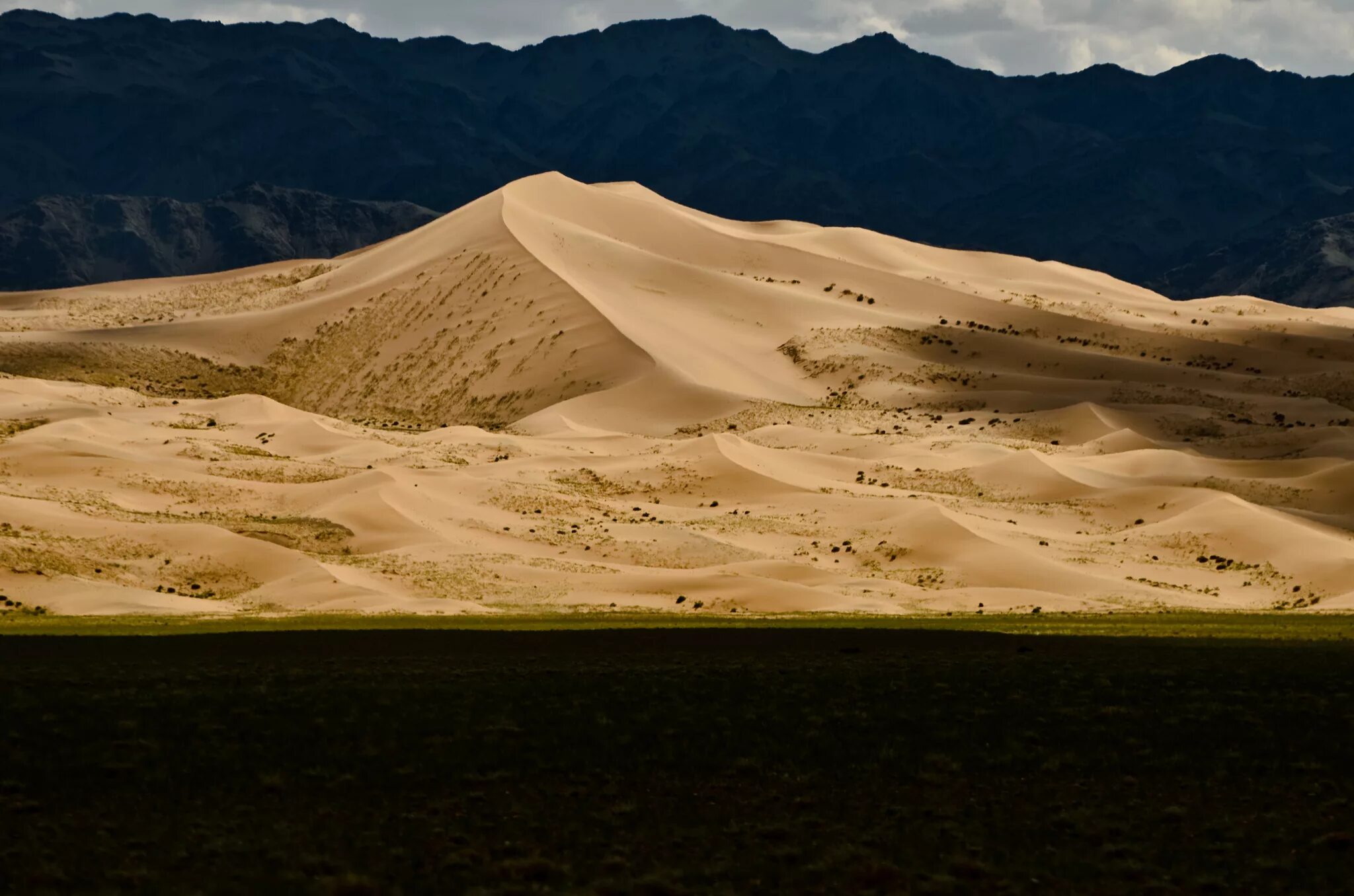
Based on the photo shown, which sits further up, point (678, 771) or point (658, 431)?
point (658, 431)

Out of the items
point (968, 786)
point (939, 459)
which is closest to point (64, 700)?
point (968, 786)

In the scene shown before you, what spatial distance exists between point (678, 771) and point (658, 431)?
64128 millimetres

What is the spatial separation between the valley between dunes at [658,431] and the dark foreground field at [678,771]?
16.0m

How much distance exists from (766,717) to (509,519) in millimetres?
33776

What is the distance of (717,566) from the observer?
45219 millimetres

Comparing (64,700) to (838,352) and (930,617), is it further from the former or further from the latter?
(838,352)

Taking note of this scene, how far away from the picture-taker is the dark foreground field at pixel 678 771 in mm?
12477

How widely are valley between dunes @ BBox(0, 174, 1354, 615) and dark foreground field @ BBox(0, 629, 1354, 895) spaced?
16.0 metres

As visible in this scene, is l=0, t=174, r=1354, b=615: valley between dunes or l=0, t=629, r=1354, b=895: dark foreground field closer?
l=0, t=629, r=1354, b=895: dark foreground field

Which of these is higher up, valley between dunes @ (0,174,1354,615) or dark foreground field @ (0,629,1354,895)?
valley between dunes @ (0,174,1354,615)

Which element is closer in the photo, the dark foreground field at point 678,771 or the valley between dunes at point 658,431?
the dark foreground field at point 678,771

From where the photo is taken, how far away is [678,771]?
52.1 feet

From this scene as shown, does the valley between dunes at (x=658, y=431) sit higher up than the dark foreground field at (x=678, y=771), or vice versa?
the valley between dunes at (x=658, y=431)

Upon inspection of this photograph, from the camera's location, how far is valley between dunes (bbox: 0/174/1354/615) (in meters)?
Answer: 42.5
